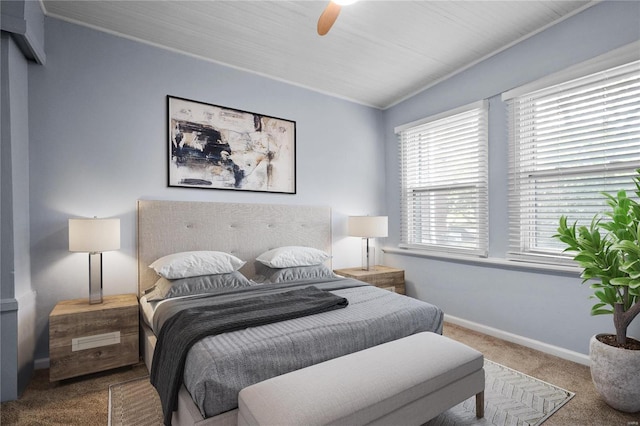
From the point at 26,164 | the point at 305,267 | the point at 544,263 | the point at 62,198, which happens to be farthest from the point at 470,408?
the point at 26,164

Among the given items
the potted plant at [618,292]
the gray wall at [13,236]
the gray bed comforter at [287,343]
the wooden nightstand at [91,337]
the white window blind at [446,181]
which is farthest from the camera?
the white window blind at [446,181]

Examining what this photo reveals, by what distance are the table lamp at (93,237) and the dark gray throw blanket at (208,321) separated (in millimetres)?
915

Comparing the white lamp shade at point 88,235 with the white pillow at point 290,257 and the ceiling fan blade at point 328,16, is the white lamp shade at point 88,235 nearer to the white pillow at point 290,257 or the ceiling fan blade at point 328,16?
the white pillow at point 290,257

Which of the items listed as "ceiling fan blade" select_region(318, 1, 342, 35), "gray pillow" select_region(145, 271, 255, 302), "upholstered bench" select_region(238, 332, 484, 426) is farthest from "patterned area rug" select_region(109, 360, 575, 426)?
"ceiling fan blade" select_region(318, 1, 342, 35)

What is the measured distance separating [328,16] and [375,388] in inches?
75.3

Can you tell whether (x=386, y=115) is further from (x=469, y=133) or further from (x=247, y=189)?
(x=247, y=189)

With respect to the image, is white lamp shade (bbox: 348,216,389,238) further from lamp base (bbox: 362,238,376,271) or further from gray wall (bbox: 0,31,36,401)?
gray wall (bbox: 0,31,36,401)

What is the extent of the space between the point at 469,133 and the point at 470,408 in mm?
2546

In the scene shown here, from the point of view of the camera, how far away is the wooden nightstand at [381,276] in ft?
11.5

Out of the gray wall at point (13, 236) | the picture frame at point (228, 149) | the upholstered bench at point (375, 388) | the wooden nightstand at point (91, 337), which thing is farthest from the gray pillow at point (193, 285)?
the upholstered bench at point (375, 388)

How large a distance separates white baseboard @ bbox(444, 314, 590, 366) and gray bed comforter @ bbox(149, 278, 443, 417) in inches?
46.1

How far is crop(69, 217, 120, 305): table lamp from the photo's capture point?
227 cm

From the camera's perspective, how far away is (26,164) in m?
2.34

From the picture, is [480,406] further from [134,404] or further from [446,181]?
[446,181]
